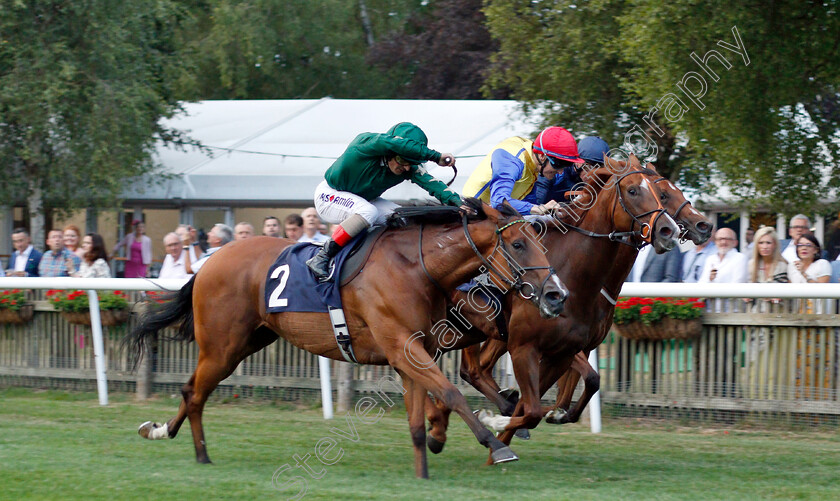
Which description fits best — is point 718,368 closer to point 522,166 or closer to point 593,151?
point 593,151

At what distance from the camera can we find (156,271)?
13.1 m

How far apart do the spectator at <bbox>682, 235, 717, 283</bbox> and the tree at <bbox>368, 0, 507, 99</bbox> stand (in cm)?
1364

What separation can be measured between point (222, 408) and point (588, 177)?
359 cm

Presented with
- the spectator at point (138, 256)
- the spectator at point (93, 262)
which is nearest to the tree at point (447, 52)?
the spectator at point (138, 256)

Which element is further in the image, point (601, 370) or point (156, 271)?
point (156, 271)

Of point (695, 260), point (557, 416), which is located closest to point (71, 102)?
point (695, 260)

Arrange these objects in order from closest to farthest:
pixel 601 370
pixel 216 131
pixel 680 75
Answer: pixel 601 370 → pixel 680 75 → pixel 216 131

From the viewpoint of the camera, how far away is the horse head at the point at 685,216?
4859 mm

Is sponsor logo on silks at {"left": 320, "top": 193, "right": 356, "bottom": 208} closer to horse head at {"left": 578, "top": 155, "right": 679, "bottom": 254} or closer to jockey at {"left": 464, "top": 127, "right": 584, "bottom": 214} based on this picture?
jockey at {"left": 464, "top": 127, "right": 584, "bottom": 214}

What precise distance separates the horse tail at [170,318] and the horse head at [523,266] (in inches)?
80.7

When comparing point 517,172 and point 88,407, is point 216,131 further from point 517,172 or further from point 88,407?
point 517,172

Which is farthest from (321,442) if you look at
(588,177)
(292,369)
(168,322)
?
(588,177)

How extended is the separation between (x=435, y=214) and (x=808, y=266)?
3278mm

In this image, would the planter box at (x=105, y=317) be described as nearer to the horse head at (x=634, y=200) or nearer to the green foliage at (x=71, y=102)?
the horse head at (x=634, y=200)
